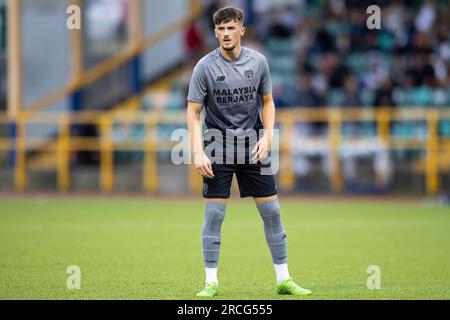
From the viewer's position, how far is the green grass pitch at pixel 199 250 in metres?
9.53

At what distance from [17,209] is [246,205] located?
4.39m

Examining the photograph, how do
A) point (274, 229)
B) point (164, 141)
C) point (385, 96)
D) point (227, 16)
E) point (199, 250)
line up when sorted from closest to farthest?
point (227, 16) < point (274, 229) < point (199, 250) < point (385, 96) < point (164, 141)

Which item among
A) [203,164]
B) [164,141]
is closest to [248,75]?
[203,164]

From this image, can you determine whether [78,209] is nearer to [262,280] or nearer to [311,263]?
[311,263]

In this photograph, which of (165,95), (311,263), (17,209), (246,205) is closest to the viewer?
A: (311,263)

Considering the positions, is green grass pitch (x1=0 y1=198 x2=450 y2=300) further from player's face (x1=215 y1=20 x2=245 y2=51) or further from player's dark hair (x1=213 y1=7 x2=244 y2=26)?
player's dark hair (x1=213 y1=7 x2=244 y2=26)

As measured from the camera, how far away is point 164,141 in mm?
24125

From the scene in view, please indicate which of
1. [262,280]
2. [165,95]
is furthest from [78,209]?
[262,280]

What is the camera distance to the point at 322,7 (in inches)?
1085

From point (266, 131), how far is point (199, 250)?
13.9 feet

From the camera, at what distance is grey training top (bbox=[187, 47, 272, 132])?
902cm

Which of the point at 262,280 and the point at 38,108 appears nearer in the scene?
the point at 262,280

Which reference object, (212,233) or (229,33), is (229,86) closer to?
(229,33)

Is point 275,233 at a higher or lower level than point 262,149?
lower
